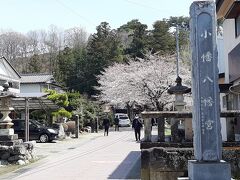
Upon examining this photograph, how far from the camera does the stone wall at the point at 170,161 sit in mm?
9195

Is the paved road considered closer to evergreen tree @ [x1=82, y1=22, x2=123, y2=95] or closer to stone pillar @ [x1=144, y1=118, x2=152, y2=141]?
stone pillar @ [x1=144, y1=118, x2=152, y2=141]

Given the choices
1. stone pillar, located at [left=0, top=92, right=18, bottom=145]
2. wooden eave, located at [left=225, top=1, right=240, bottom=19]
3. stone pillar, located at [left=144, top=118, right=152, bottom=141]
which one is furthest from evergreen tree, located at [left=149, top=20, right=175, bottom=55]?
stone pillar, located at [left=144, top=118, right=152, bottom=141]

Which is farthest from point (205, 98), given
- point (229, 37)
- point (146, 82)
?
point (146, 82)

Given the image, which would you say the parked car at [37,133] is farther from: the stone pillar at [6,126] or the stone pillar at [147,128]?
the stone pillar at [147,128]

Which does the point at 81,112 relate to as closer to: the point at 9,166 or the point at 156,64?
the point at 156,64

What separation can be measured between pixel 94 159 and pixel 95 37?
171 feet

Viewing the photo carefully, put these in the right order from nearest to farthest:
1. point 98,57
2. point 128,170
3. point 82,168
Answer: point 128,170, point 82,168, point 98,57

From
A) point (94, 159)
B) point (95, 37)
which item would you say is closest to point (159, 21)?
point (95, 37)

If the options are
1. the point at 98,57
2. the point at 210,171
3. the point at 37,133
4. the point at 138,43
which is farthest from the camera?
the point at 98,57

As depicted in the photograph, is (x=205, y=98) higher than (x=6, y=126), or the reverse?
(x=205, y=98)

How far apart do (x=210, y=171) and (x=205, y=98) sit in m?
1.18

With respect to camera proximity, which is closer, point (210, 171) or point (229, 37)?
point (210, 171)

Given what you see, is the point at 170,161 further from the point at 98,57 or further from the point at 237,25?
the point at 98,57

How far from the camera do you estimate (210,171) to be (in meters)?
6.60
